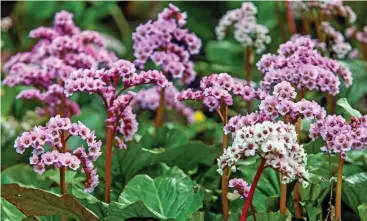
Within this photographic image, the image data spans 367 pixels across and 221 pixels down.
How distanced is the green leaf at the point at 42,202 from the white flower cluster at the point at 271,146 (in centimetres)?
54

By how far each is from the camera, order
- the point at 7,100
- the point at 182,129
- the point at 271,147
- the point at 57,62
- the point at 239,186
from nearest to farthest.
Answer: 1. the point at 271,147
2. the point at 239,186
3. the point at 57,62
4. the point at 182,129
5. the point at 7,100

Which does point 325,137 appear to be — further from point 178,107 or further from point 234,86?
point 178,107

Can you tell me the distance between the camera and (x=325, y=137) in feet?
7.68

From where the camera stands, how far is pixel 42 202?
97.3 inches

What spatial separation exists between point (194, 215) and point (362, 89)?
1.67 metres

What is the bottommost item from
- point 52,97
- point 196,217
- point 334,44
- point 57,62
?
point 196,217

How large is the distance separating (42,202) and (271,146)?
755 millimetres

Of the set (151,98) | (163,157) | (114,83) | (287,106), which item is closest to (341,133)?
(287,106)

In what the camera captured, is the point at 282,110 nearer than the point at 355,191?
Yes

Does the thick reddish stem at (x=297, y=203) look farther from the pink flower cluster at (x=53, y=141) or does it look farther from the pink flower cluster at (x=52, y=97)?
the pink flower cluster at (x=52, y=97)

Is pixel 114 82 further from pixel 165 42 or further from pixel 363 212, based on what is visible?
pixel 363 212

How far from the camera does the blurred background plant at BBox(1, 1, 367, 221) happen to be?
9.52ft

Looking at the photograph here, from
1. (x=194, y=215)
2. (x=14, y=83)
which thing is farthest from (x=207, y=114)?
(x=194, y=215)

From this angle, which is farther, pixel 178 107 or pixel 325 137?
pixel 178 107
